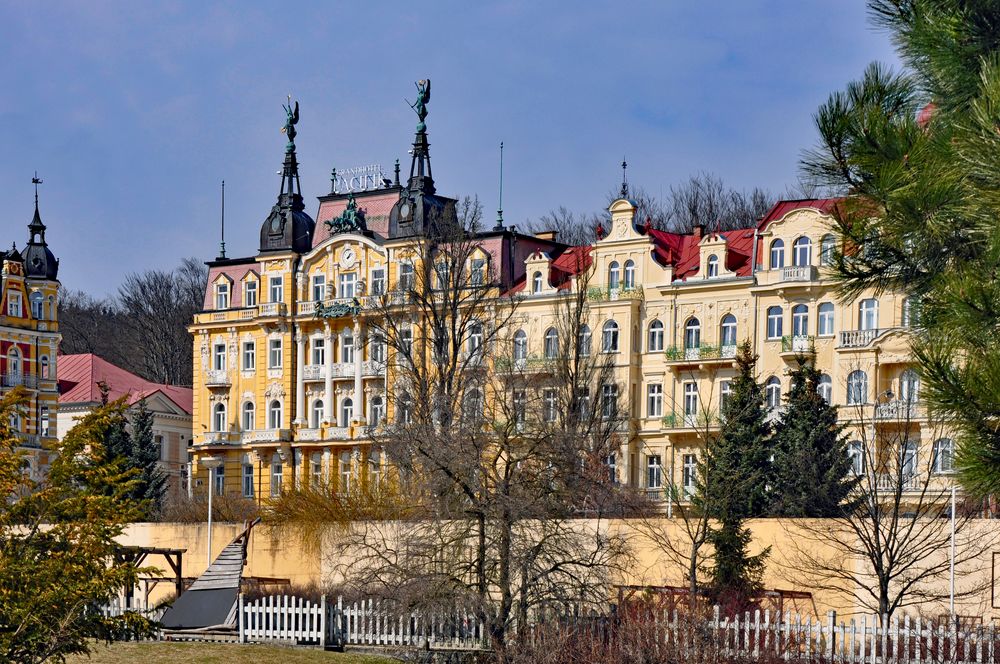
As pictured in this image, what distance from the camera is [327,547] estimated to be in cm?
3872

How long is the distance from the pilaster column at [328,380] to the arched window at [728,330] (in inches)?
788

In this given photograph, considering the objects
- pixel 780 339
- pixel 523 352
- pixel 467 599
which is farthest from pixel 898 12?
pixel 523 352

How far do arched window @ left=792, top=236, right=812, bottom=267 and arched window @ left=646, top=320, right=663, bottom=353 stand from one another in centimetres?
646

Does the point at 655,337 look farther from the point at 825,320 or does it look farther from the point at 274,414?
the point at 274,414

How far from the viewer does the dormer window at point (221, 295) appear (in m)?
77.1

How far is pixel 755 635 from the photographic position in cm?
2611

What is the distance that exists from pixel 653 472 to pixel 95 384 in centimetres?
3752

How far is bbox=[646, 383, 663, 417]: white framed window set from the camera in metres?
62.7

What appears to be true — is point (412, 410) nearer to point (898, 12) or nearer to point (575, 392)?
point (575, 392)

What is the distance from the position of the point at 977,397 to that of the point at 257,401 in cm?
6479

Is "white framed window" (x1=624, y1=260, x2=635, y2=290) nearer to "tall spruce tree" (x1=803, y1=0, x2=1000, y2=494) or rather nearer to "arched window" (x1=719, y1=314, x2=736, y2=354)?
"arched window" (x1=719, y1=314, x2=736, y2=354)

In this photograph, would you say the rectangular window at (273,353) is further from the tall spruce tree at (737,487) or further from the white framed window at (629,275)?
the tall spruce tree at (737,487)

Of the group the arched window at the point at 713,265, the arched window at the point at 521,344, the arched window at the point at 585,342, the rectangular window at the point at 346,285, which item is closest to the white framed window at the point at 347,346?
the rectangular window at the point at 346,285

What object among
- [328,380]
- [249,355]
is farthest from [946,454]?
[249,355]
